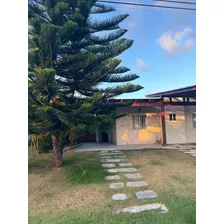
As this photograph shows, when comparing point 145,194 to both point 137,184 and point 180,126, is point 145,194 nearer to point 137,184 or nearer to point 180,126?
point 137,184

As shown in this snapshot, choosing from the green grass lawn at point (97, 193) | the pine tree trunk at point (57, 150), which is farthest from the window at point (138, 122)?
the pine tree trunk at point (57, 150)

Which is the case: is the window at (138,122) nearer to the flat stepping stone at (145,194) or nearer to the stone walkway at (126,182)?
the stone walkway at (126,182)

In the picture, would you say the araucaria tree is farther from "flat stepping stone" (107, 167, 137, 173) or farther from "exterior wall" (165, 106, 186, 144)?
"exterior wall" (165, 106, 186, 144)

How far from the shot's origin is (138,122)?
32.1ft

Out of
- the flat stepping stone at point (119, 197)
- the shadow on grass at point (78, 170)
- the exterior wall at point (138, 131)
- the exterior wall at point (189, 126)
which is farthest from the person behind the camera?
the exterior wall at point (189, 126)

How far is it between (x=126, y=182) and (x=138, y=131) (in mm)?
5655

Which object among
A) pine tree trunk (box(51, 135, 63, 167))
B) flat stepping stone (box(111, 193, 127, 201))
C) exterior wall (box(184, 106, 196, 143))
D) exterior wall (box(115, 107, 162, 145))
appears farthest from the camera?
exterior wall (box(184, 106, 196, 143))

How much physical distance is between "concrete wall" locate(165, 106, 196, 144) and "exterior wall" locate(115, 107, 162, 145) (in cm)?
55

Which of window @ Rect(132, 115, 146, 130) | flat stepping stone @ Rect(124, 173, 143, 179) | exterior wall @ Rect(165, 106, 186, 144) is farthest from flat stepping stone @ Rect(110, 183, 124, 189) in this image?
Answer: exterior wall @ Rect(165, 106, 186, 144)

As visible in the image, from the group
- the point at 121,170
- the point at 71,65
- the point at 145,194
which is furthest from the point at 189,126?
the point at 71,65

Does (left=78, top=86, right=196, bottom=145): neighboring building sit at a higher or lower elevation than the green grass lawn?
higher

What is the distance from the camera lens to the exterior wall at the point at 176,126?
9805 mm

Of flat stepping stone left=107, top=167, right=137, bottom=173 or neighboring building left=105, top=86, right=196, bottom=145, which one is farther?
neighboring building left=105, top=86, right=196, bottom=145

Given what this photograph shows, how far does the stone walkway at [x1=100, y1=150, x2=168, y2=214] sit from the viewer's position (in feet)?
9.69
